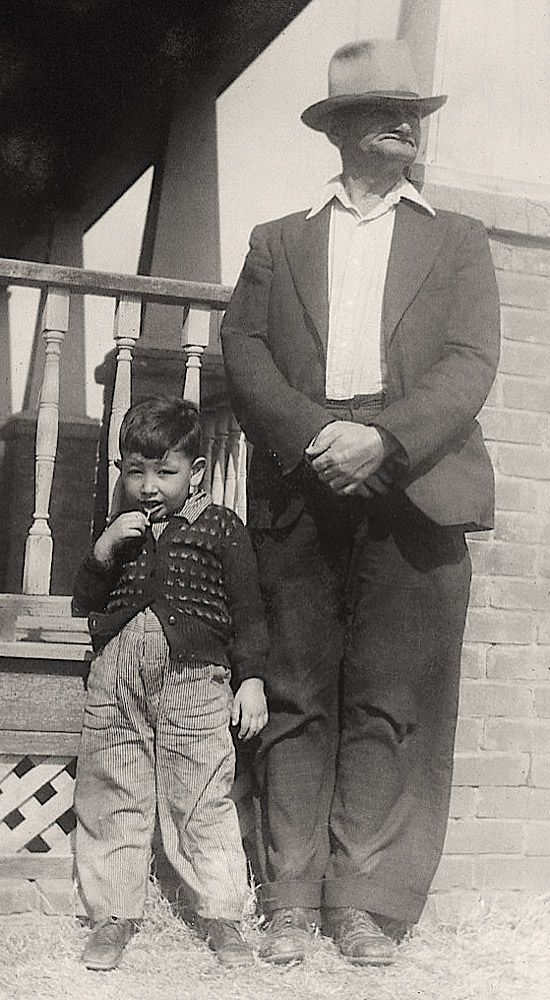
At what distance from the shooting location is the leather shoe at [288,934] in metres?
2.66

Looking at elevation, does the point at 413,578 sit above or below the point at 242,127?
below

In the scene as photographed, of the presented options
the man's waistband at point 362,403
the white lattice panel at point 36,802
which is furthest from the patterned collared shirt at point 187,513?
the white lattice panel at point 36,802

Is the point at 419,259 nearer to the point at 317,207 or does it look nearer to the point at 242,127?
the point at 317,207

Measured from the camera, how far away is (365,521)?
2869 millimetres

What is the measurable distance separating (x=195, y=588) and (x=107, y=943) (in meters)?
0.87

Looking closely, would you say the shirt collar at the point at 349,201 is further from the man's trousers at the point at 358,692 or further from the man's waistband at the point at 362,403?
the man's trousers at the point at 358,692

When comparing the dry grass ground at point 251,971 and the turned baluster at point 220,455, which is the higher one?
the turned baluster at point 220,455

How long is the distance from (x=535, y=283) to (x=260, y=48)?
3245 millimetres

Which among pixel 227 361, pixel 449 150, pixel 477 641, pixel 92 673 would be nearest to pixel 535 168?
pixel 449 150

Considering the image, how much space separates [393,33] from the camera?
145 inches

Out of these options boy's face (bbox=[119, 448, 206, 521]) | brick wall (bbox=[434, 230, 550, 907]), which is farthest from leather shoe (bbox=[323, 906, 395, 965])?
boy's face (bbox=[119, 448, 206, 521])

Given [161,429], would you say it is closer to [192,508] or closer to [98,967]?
[192,508]

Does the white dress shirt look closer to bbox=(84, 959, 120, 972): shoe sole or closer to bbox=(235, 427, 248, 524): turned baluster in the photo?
bbox=(235, 427, 248, 524): turned baluster

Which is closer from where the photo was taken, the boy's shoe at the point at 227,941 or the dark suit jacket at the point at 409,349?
the boy's shoe at the point at 227,941
